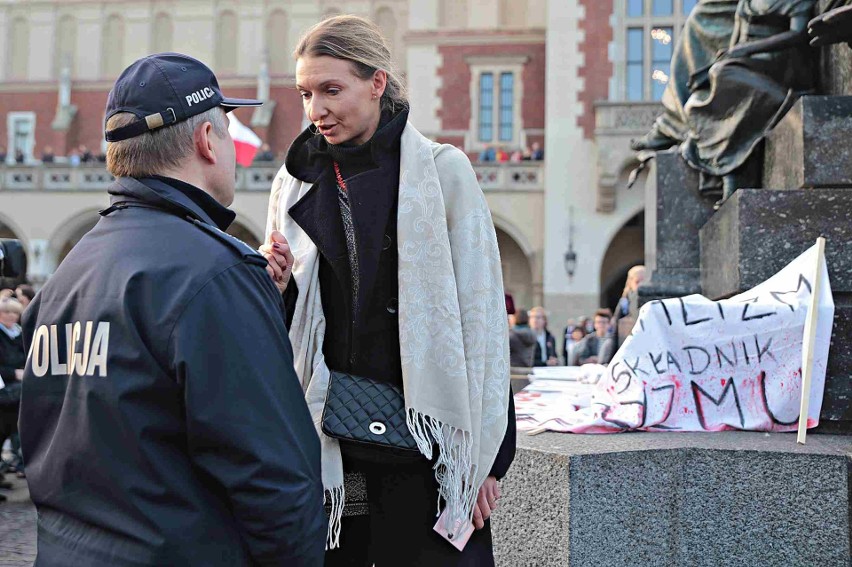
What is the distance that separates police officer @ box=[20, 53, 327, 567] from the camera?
1270 mm

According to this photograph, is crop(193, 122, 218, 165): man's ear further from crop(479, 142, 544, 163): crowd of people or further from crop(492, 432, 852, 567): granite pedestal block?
crop(479, 142, 544, 163): crowd of people

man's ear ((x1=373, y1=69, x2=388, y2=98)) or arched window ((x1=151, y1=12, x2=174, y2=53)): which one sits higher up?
arched window ((x1=151, y1=12, x2=174, y2=53))

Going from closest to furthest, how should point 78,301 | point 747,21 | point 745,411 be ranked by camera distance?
1. point 78,301
2. point 745,411
3. point 747,21

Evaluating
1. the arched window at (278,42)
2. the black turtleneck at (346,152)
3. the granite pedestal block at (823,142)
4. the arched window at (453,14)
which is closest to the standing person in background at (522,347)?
the granite pedestal block at (823,142)

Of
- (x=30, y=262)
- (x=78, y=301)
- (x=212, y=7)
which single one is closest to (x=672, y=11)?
(x=212, y=7)

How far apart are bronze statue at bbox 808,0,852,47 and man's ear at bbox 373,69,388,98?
208 cm

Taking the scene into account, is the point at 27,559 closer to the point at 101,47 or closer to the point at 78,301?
the point at 78,301

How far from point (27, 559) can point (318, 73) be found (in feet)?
9.65

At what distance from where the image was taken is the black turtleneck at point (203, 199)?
145 cm

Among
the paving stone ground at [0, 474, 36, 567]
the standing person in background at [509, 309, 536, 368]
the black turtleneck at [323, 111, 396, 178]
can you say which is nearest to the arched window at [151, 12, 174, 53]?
the standing person in background at [509, 309, 536, 368]

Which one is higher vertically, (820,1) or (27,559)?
(820,1)

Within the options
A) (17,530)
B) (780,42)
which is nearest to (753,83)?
(780,42)

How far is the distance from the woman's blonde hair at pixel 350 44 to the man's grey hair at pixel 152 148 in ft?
1.49

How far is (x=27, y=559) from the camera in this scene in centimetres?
388
